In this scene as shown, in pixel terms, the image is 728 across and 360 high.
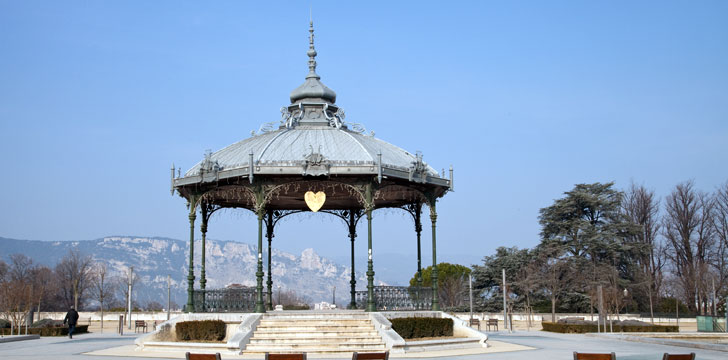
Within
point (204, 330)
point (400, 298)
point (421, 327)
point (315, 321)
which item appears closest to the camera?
point (315, 321)

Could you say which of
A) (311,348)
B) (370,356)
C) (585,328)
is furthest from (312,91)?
(585,328)

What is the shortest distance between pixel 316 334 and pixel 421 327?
3.82 meters

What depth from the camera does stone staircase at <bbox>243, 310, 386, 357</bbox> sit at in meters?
22.0

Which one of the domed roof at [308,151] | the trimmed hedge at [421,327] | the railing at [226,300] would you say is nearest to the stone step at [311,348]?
the trimmed hedge at [421,327]

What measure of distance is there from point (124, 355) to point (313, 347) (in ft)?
Answer: 17.8

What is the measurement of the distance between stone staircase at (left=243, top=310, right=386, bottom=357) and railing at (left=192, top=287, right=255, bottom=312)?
1.79 meters

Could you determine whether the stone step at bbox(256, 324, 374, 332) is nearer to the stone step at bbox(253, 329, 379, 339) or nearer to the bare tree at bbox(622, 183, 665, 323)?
the stone step at bbox(253, 329, 379, 339)

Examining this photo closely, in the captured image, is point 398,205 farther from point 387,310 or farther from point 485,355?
point 485,355

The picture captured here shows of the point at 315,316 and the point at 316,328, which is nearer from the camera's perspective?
the point at 316,328

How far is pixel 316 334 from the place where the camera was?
22766 millimetres

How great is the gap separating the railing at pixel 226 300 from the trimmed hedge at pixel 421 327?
521cm

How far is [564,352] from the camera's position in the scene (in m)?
21.6

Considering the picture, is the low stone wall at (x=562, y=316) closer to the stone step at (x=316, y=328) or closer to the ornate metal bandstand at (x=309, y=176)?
the ornate metal bandstand at (x=309, y=176)

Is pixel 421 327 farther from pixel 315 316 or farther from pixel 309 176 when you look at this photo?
pixel 309 176
